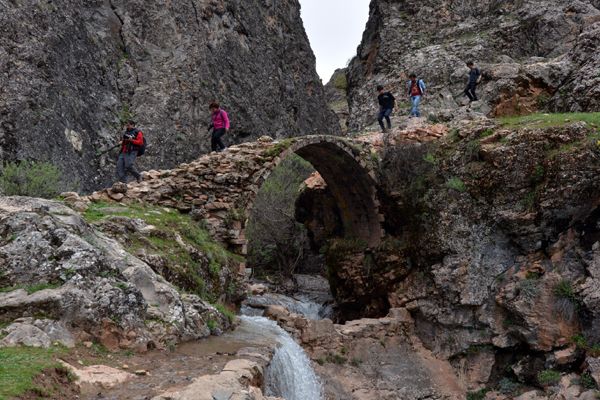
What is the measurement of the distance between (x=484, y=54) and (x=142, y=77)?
51.7 ft

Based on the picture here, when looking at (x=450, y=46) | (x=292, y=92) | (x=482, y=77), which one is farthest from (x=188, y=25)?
(x=482, y=77)

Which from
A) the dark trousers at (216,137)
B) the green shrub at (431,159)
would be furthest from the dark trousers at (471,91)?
the dark trousers at (216,137)

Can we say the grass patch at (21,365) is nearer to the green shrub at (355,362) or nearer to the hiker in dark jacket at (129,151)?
the hiker in dark jacket at (129,151)

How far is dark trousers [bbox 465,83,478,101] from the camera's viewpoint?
760 inches

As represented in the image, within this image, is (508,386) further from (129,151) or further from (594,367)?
(129,151)

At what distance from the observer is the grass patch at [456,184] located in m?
14.7

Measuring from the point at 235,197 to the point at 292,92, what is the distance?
81.1 feet

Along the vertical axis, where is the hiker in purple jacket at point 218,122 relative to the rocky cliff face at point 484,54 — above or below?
below

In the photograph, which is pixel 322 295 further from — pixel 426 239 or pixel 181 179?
pixel 181 179

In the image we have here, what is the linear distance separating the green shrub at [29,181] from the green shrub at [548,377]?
13.9 m

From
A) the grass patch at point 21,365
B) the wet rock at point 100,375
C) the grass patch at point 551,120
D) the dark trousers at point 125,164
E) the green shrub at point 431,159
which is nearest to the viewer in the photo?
the grass patch at point 21,365

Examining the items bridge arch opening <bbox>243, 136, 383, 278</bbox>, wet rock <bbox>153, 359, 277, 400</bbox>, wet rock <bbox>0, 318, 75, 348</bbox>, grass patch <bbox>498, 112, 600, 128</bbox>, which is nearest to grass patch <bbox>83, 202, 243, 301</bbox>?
bridge arch opening <bbox>243, 136, 383, 278</bbox>

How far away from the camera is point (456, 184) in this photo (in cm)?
1478

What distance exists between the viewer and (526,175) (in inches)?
542
